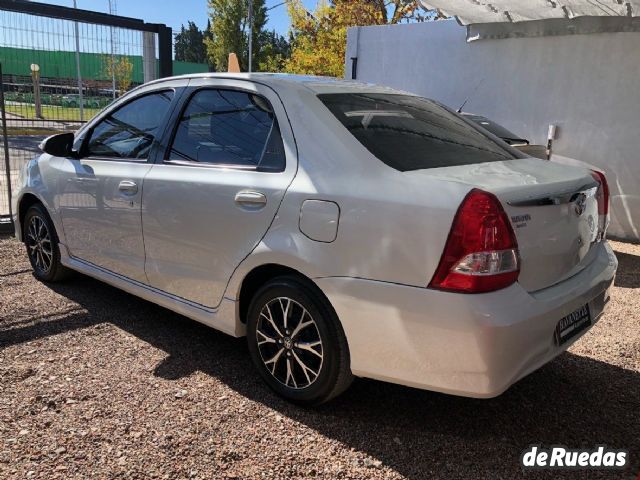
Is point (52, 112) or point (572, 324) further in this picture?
point (52, 112)

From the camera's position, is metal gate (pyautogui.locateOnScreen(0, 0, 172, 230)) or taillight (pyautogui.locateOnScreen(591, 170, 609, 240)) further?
metal gate (pyautogui.locateOnScreen(0, 0, 172, 230))

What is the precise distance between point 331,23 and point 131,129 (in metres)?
20.3

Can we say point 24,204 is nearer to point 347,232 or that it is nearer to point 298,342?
point 298,342

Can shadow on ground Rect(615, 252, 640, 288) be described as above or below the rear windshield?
below

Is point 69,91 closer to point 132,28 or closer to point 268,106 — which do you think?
point 132,28

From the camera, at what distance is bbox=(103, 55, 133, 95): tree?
7.24 meters

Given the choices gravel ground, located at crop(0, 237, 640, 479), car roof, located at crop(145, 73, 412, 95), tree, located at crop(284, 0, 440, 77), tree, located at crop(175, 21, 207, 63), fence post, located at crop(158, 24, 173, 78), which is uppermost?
tree, located at crop(175, 21, 207, 63)

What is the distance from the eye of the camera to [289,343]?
9.55ft

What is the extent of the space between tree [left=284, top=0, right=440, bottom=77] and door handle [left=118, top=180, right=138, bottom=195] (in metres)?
17.6

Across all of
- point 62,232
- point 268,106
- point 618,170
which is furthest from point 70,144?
point 618,170

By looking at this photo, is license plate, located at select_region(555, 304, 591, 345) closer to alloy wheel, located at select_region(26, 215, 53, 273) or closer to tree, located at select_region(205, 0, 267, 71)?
alloy wheel, located at select_region(26, 215, 53, 273)

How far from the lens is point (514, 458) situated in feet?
8.57

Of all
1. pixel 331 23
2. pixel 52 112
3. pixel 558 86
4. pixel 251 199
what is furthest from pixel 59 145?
pixel 331 23

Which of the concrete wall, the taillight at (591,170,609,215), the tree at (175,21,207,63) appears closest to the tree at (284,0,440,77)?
the concrete wall
